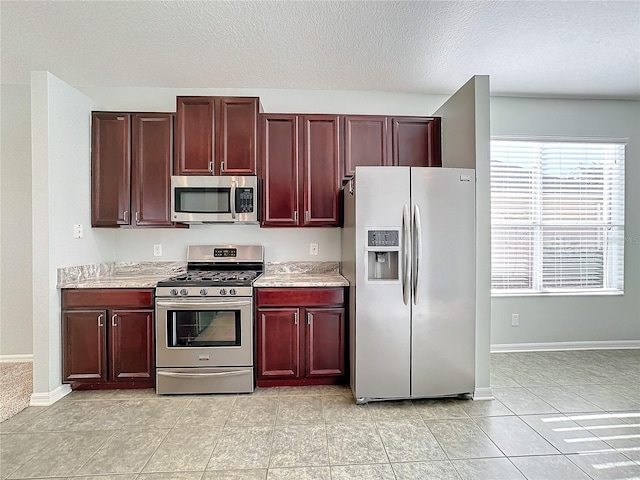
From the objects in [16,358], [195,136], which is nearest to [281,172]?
[195,136]

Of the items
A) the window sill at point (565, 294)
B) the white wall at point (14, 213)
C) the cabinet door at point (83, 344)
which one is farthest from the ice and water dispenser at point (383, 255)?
the white wall at point (14, 213)

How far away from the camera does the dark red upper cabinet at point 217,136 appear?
A: 3111mm

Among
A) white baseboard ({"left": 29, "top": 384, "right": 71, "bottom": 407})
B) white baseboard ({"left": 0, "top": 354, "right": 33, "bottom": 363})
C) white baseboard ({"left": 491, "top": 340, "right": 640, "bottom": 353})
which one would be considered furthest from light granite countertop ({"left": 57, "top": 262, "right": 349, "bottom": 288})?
white baseboard ({"left": 491, "top": 340, "right": 640, "bottom": 353})

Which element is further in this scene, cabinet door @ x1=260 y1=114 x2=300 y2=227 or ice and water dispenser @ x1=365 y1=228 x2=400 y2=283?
cabinet door @ x1=260 y1=114 x2=300 y2=227

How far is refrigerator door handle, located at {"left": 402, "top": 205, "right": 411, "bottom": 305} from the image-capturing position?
2559 mm

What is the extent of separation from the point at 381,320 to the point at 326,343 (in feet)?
1.95

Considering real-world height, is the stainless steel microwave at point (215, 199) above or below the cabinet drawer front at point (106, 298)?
above

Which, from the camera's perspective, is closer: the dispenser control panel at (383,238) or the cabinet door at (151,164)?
the dispenser control panel at (383,238)

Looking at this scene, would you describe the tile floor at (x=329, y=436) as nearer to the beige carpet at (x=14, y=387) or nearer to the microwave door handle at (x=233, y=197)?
the beige carpet at (x=14, y=387)

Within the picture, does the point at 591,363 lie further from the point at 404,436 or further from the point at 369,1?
the point at 369,1

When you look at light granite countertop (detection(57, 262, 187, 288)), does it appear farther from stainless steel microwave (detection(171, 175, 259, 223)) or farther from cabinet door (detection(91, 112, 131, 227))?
stainless steel microwave (detection(171, 175, 259, 223))

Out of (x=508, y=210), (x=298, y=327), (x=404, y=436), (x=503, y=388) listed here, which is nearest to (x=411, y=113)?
(x=508, y=210)

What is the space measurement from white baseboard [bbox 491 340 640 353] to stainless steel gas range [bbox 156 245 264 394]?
9.24 ft

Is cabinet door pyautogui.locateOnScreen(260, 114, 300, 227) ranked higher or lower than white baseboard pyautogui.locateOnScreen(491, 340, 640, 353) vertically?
higher
